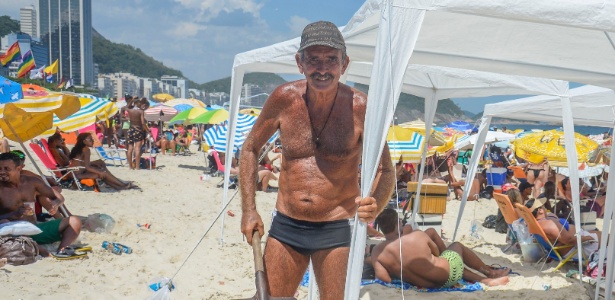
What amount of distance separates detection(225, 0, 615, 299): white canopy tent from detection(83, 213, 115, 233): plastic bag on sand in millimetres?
2455

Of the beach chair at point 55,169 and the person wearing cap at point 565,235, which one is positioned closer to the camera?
the person wearing cap at point 565,235

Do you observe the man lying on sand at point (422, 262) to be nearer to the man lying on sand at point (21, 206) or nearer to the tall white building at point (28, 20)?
the man lying on sand at point (21, 206)

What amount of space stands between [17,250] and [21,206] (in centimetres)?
64

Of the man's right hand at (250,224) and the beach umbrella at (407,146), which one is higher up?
the man's right hand at (250,224)

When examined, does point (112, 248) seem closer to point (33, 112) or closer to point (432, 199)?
point (33, 112)

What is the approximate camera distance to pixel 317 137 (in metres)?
2.49

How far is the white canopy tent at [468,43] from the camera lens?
2.49 metres

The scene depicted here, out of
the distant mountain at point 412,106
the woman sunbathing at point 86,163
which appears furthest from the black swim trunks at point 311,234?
the woman sunbathing at point 86,163

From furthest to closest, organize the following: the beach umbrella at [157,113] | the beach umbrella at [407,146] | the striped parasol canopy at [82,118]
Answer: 1. the beach umbrella at [157,113]
2. the beach umbrella at [407,146]
3. the striped parasol canopy at [82,118]

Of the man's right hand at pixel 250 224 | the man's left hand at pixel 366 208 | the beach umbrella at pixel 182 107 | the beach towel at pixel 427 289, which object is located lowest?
the beach umbrella at pixel 182 107

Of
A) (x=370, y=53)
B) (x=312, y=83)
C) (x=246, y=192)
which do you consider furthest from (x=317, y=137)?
(x=370, y=53)

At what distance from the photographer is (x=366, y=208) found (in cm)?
223

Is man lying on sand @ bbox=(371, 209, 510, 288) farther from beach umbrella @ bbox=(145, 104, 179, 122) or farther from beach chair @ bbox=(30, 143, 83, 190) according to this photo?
beach umbrella @ bbox=(145, 104, 179, 122)

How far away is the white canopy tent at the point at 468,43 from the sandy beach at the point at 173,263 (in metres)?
1.56
